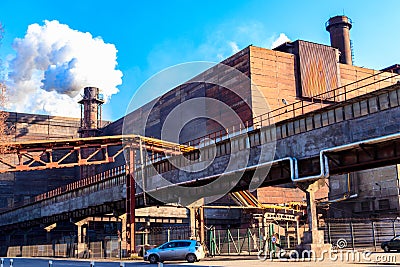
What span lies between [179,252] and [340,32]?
57097mm

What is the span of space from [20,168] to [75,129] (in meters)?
59.2

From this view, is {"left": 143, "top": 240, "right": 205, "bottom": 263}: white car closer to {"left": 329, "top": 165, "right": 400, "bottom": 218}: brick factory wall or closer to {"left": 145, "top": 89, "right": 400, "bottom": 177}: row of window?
{"left": 145, "top": 89, "right": 400, "bottom": 177}: row of window

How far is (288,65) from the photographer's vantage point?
204ft

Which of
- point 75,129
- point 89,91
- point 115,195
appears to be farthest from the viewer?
point 75,129

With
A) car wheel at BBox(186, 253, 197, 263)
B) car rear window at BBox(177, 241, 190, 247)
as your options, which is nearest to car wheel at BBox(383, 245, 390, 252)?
car wheel at BBox(186, 253, 197, 263)

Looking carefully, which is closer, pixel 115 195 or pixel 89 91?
pixel 115 195

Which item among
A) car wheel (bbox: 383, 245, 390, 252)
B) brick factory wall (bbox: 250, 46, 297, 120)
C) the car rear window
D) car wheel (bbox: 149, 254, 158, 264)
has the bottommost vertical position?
car wheel (bbox: 383, 245, 390, 252)

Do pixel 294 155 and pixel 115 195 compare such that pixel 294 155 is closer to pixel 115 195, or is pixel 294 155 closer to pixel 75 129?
pixel 115 195

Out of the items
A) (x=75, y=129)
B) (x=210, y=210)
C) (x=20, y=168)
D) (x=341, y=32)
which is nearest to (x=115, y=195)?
(x=20, y=168)

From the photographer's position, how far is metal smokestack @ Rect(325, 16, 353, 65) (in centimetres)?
7459

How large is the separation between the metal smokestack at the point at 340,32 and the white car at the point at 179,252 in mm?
53471

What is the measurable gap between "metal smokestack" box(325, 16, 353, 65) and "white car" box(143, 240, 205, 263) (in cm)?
5347

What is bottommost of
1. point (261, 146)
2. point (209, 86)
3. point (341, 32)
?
point (261, 146)

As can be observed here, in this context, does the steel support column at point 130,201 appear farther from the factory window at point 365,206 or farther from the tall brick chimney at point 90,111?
the tall brick chimney at point 90,111
